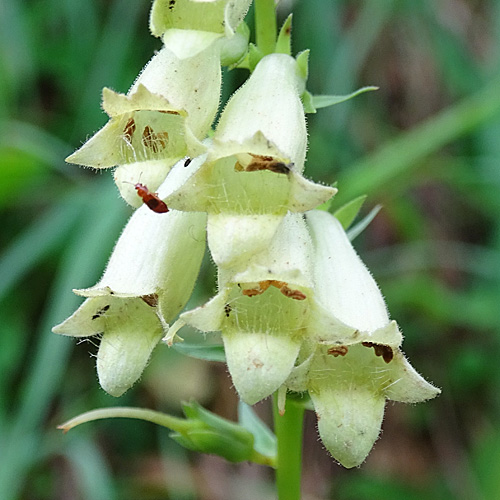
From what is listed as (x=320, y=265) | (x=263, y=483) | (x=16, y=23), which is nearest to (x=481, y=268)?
(x=263, y=483)

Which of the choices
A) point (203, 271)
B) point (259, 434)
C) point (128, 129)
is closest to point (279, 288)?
point (128, 129)

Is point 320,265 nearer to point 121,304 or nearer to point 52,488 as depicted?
point 121,304

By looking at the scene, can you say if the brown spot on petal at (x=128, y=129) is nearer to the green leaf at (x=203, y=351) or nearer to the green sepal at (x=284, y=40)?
the green sepal at (x=284, y=40)

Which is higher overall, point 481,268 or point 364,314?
point 364,314

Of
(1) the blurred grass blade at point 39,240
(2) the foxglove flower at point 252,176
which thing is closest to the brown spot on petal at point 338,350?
(2) the foxglove flower at point 252,176

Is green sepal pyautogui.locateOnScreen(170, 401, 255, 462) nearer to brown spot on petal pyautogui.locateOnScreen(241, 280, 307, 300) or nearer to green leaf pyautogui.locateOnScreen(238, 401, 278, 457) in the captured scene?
green leaf pyautogui.locateOnScreen(238, 401, 278, 457)

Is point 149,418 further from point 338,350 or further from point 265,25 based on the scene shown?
point 265,25
